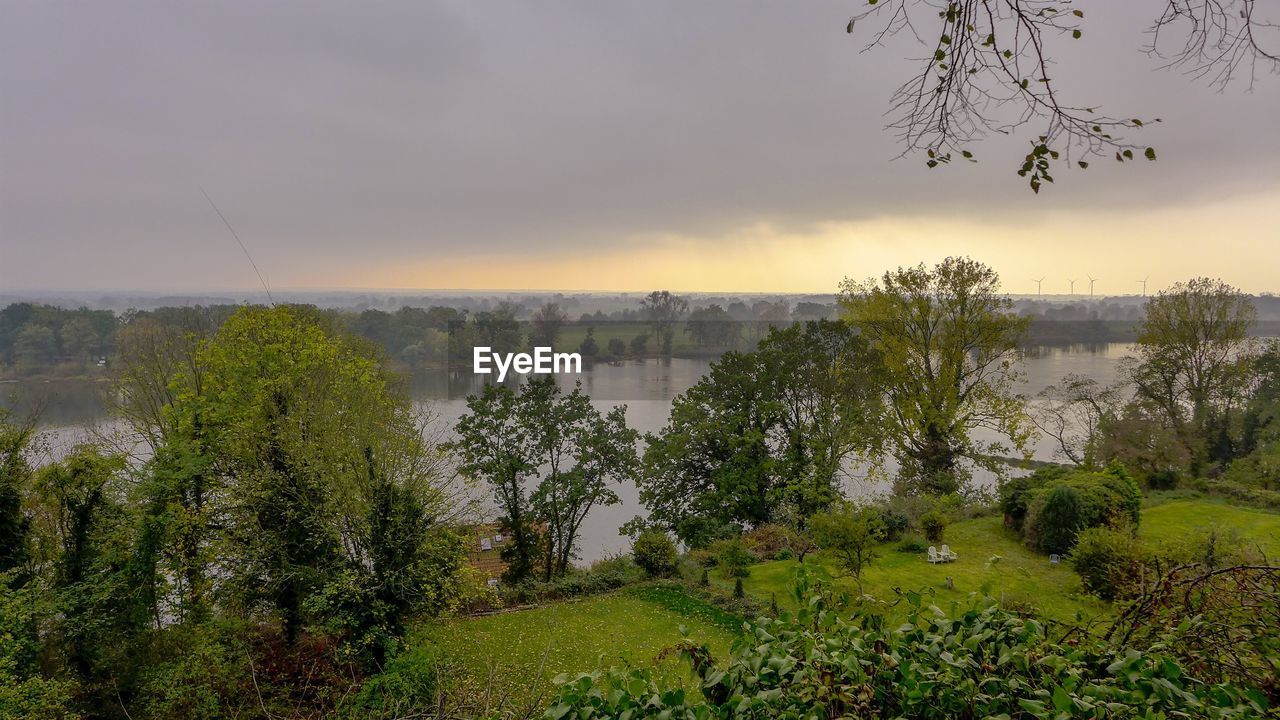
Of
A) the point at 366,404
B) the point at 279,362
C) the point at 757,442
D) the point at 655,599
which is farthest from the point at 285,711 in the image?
the point at 757,442

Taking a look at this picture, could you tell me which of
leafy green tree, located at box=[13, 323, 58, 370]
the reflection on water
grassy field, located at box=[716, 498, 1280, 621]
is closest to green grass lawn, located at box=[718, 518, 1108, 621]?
grassy field, located at box=[716, 498, 1280, 621]

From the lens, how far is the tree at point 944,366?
55.7 ft

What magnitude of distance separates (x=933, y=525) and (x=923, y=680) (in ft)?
47.8

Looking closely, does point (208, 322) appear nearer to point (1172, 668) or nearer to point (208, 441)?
point (208, 441)

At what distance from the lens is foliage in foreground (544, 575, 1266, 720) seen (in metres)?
1.42

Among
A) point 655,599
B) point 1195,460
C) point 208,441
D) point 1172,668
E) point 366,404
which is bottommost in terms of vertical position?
point 655,599

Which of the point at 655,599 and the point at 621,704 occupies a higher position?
the point at 621,704

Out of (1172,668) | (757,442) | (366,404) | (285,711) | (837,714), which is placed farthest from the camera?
(757,442)

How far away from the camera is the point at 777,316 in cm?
4009

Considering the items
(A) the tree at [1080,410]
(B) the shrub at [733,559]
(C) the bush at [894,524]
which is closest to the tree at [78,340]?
(B) the shrub at [733,559]

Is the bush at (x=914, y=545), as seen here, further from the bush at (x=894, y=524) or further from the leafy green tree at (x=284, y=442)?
the leafy green tree at (x=284, y=442)

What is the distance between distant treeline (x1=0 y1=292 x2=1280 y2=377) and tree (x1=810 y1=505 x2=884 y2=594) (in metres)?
11.7

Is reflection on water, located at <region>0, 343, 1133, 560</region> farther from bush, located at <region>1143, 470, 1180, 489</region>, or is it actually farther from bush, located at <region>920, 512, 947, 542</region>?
bush, located at <region>1143, 470, 1180, 489</region>

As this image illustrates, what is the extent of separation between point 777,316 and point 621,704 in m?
39.8
